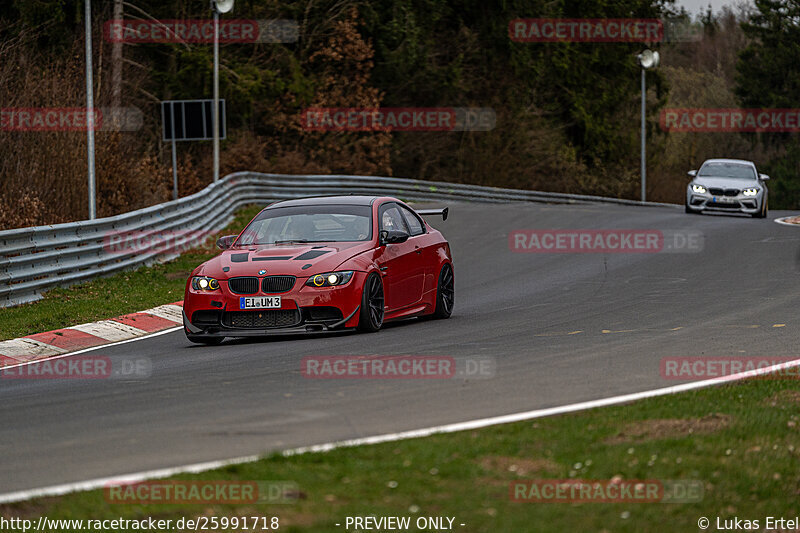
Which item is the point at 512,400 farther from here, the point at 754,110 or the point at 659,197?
the point at 754,110

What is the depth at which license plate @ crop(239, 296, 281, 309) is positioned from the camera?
40.9 ft

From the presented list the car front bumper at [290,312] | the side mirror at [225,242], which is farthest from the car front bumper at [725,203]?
the car front bumper at [290,312]

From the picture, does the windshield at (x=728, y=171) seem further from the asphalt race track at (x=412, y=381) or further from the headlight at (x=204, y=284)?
the headlight at (x=204, y=284)

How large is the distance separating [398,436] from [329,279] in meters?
5.46

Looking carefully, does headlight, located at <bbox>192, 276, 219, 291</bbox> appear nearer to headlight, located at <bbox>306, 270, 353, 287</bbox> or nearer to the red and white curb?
headlight, located at <bbox>306, 270, 353, 287</bbox>

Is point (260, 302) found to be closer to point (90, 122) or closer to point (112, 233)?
point (112, 233)

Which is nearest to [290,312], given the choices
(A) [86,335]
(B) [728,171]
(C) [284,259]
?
(C) [284,259]

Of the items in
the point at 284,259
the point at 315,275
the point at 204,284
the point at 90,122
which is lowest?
the point at 204,284

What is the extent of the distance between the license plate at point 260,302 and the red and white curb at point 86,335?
2239mm

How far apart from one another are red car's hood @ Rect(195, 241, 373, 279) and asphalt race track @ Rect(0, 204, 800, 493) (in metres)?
0.76

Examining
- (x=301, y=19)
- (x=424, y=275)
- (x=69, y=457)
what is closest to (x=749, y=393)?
(x=69, y=457)

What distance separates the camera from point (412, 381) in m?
9.42

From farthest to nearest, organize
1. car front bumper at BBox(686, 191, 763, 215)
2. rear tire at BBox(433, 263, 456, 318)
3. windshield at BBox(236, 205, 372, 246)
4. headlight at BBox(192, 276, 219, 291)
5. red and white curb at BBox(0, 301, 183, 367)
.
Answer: car front bumper at BBox(686, 191, 763, 215), rear tire at BBox(433, 263, 456, 318), windshield at BBox(236, 205, 372, 246), red and white curb at BBox(0, 301, 183, 367), headlight at BBox(192, 276, 219, 291)

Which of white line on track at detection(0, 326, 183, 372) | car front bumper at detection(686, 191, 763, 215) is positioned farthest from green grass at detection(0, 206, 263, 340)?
car front bumper at detection(686, 191, 763, 215)
